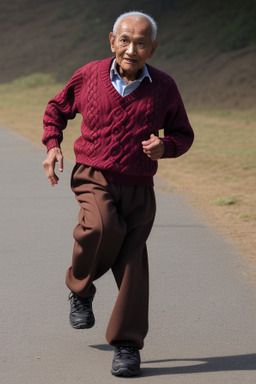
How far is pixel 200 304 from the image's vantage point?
5641 millimetres

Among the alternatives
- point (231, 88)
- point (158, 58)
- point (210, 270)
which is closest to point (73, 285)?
point (210, 270)

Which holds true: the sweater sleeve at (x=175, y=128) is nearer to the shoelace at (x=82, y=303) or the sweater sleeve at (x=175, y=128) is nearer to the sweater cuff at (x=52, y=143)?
the sweater cuff at (x=52, y=143)

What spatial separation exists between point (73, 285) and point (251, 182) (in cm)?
697

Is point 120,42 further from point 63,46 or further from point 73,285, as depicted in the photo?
point 63,46

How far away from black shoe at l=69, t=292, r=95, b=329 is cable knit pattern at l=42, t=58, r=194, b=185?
27.5 inches

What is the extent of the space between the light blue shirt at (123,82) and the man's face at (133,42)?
0.15 feet

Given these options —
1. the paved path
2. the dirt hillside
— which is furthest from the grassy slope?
the paved path

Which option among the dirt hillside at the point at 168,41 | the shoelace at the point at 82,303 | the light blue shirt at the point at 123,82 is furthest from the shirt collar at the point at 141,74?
the dirt hillside at the point at 168,41

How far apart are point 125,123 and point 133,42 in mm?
392

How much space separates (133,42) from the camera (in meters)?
4.27

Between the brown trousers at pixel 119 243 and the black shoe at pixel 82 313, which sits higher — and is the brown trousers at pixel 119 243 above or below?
above

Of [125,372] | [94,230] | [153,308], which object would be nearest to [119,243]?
[94,230]

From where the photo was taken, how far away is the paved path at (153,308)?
441 centimetres

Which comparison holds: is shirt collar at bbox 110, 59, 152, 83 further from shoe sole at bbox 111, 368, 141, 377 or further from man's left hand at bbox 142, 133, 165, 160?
shoe sole at bbox 111, 368, 141, 377
